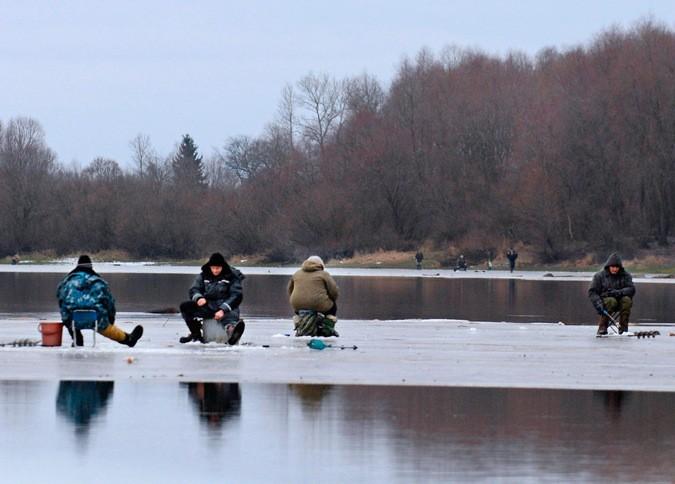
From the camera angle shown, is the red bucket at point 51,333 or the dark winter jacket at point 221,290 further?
the dark winter jacket at point 221,290

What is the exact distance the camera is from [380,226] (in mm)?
113688

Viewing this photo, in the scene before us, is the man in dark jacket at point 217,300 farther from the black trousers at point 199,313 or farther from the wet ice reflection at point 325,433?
the wet ice reflection at point 325,433

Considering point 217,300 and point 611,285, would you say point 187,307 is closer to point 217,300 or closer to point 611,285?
point 217,300

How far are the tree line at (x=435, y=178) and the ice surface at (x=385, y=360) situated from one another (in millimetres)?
71567

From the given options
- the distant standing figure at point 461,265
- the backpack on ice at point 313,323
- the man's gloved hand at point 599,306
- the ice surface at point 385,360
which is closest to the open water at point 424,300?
the man's gloved hand at point 599,306

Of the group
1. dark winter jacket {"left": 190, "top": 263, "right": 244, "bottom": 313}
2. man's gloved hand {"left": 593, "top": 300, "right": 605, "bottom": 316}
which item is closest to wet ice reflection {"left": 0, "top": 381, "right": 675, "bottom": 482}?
dark winter jacket {"left": 190, "top": 263, "right": 244, "bottom": 313}

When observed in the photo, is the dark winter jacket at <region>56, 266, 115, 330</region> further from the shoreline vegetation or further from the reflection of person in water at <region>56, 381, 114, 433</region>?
the shoreline vegetation

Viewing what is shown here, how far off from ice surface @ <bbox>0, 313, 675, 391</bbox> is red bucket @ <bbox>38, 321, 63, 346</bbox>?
33cm

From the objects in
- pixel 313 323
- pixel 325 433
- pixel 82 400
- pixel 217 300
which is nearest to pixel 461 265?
pixel 313 323

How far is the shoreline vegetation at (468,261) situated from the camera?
89812 mm

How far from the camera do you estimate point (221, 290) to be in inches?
910

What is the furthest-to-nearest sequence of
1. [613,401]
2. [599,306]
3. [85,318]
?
[599,306], [85,318], [613,401]

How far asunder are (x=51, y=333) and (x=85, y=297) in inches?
33.4

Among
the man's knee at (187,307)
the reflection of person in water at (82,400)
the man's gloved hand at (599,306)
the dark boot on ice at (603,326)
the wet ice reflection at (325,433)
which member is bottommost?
the wet ice reflection at (325,433)
